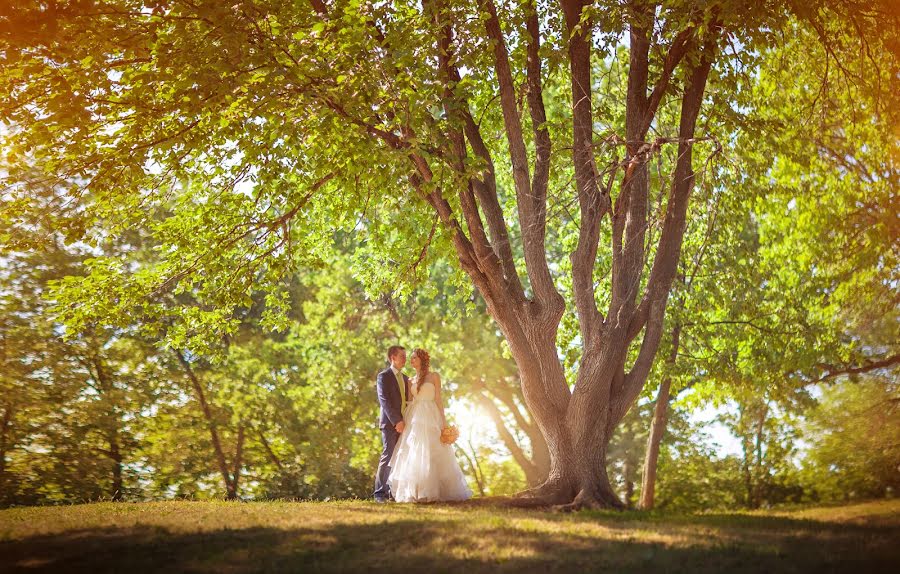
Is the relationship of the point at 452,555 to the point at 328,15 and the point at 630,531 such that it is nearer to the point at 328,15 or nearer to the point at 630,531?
the point at 630,531

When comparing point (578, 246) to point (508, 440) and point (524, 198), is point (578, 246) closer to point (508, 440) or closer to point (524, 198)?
point (524, 198)

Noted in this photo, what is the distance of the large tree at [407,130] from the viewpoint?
10.0 meters

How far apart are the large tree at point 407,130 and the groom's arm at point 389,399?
6.36 ft

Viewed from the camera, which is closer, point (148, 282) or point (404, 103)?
point (404, 103)

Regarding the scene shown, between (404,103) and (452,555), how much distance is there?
6345 millimetres

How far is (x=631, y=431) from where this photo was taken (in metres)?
26.8

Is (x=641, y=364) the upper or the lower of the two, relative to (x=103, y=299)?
lower

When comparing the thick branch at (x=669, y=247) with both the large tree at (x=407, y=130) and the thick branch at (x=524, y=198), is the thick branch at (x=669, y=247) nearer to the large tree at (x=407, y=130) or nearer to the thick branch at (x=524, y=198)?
the large tree at (x=407, y=130)

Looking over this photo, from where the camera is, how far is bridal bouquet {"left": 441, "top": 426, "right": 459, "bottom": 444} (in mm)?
11227

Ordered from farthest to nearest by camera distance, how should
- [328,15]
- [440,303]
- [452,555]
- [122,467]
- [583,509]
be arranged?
[440,303]
[122,467]
[328,15]
[583,509]
[452,555]

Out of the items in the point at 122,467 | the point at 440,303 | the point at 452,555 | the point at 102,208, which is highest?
the point at 440,303

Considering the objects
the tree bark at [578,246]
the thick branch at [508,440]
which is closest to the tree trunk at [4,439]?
the tree bark at [578,246]

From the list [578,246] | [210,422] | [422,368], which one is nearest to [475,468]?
[210,422]

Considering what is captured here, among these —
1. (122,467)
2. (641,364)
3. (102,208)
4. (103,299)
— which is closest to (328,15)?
(102,208)
